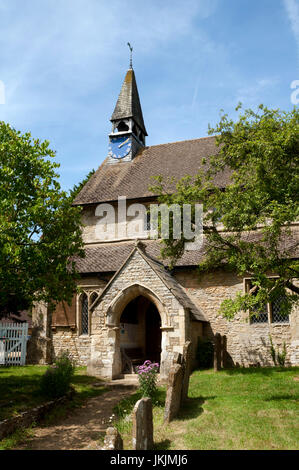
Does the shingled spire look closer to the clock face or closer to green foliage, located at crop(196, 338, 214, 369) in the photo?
the clock face

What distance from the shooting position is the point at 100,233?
20.9 m

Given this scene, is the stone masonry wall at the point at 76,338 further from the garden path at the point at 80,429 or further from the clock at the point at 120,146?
the clock at the point at 120,146

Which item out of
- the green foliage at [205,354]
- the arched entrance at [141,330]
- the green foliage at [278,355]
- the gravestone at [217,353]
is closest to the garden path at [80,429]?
the gravestone at [217,353]

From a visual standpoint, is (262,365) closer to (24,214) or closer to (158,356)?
(158,356)

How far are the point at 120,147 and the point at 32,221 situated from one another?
15.5m

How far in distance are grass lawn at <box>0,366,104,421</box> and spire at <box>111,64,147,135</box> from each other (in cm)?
1672

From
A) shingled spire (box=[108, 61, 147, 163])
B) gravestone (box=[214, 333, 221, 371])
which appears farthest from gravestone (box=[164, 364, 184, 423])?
shingled spire (box=[108, 61, 147, 163])

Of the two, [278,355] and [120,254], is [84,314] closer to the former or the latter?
[120,254]

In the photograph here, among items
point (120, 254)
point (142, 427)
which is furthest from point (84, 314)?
point (142, 427)

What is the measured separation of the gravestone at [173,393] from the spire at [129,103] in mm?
19783

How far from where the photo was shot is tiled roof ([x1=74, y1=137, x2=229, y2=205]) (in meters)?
20.8

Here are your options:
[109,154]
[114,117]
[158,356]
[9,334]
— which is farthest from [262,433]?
[114,117]

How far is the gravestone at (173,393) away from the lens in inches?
333

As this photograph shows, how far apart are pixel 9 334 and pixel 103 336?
5.62 m
